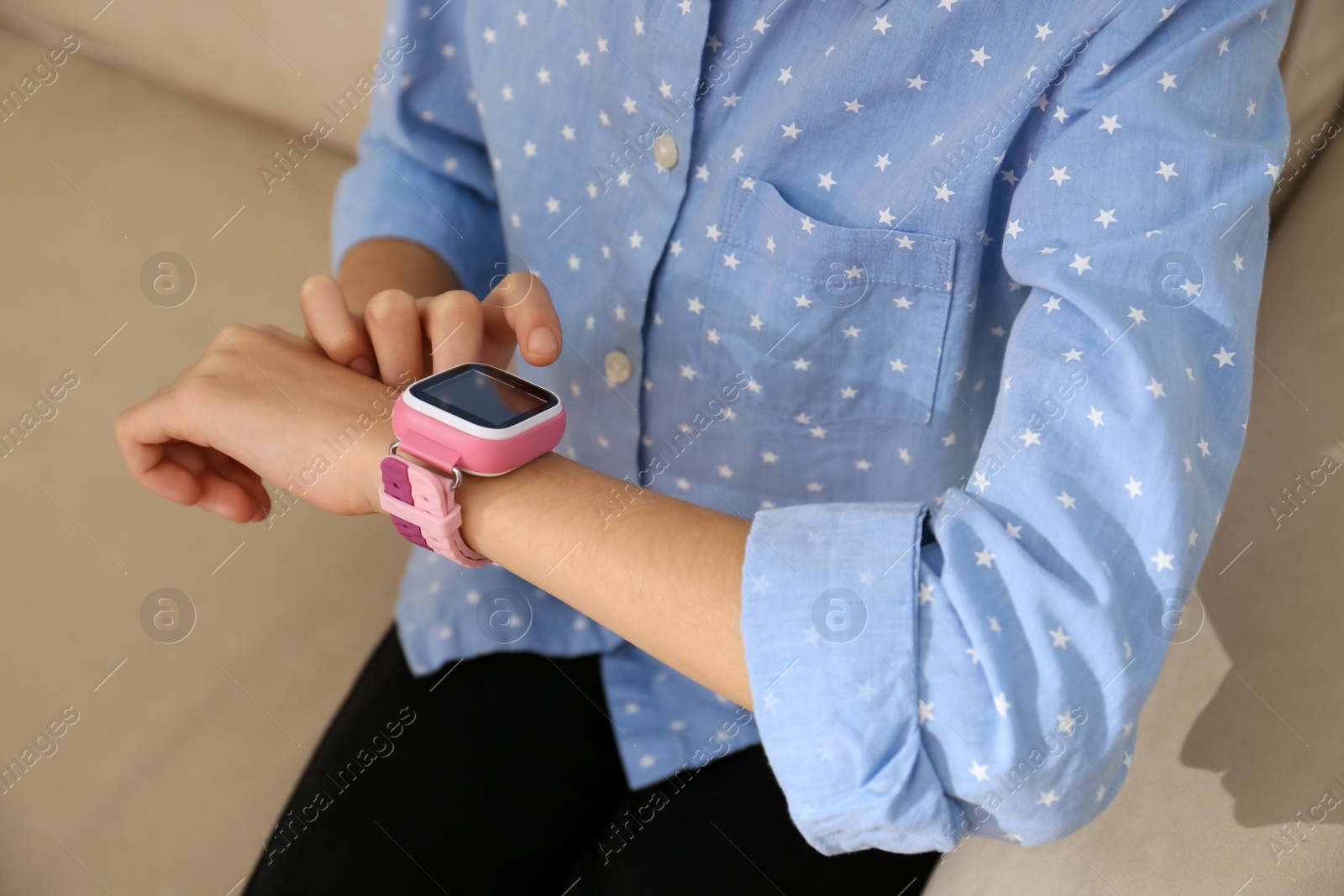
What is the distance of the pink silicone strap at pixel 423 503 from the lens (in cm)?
49

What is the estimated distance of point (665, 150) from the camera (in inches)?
24.6

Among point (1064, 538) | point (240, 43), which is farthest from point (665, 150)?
point (240, 43)

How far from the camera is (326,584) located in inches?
41.1

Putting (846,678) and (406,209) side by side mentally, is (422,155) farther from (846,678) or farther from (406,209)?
(846,678)

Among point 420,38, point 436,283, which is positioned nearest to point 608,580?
point 436,283

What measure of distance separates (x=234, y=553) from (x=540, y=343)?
2.17 ft

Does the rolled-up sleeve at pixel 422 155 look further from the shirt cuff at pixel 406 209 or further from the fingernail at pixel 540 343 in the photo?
the fingernail at pixel 540 343

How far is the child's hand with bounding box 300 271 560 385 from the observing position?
0.57 m

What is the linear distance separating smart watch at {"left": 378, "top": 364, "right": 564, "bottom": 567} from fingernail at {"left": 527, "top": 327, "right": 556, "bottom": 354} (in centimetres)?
4

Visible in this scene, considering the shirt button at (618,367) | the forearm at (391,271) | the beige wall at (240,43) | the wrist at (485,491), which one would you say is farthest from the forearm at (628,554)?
the beige wall at (240,43)

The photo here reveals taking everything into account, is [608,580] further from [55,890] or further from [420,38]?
[55,890]

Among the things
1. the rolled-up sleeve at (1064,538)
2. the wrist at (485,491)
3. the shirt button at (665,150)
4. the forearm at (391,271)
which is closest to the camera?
the rolled-up sleeve at (1064,538)

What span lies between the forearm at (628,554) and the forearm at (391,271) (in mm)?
281

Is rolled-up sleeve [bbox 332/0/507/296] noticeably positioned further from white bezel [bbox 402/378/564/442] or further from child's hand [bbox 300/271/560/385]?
white bezel [bbox 402/378/564/442]
